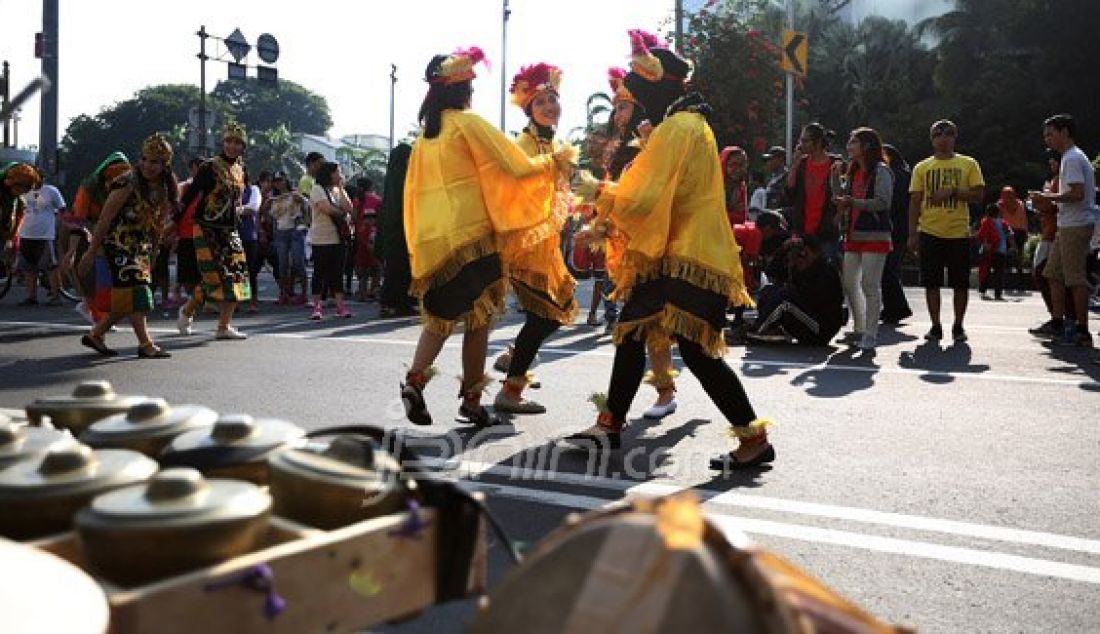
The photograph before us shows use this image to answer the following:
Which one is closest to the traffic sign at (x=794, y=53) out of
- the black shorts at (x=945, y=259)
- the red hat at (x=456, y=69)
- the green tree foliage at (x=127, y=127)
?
the black shorts at (x=945, y=259)

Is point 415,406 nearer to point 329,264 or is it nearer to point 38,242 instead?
point 329,264

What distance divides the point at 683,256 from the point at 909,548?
1508mm

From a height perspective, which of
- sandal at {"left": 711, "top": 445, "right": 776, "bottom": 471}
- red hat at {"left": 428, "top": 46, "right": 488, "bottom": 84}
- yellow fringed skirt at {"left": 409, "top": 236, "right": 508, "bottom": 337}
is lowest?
sandal at {"left": 711, "top": 445, "right": 776, "bottom": 471}

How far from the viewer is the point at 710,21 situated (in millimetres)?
22297

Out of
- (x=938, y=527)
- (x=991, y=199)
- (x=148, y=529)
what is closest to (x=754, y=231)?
(x=938, y=527)

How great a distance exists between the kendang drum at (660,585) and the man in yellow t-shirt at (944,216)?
837 centimetres

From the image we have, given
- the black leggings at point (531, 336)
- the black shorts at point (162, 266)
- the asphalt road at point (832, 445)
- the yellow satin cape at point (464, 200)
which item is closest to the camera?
the asphalt road at point (832, 445)

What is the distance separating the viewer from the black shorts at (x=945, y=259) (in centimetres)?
909

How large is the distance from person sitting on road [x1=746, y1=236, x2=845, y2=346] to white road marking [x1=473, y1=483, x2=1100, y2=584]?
16.8 ft

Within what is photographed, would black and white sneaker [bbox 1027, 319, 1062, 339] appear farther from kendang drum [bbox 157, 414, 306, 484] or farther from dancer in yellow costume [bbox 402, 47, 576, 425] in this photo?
kendang drum [bbox 157, 414, 306, 484]

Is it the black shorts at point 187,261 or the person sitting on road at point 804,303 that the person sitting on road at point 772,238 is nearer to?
the person sitting on road at point 804,303

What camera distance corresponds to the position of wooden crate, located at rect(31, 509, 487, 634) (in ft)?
4.77

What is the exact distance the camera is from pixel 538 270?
5.59 metres

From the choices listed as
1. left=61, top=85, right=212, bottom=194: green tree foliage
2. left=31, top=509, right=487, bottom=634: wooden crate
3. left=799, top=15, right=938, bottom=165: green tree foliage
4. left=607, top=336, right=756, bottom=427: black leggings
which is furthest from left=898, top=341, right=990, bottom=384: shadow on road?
left=61, top=85, right=212, bottom=194: green tree foliage
